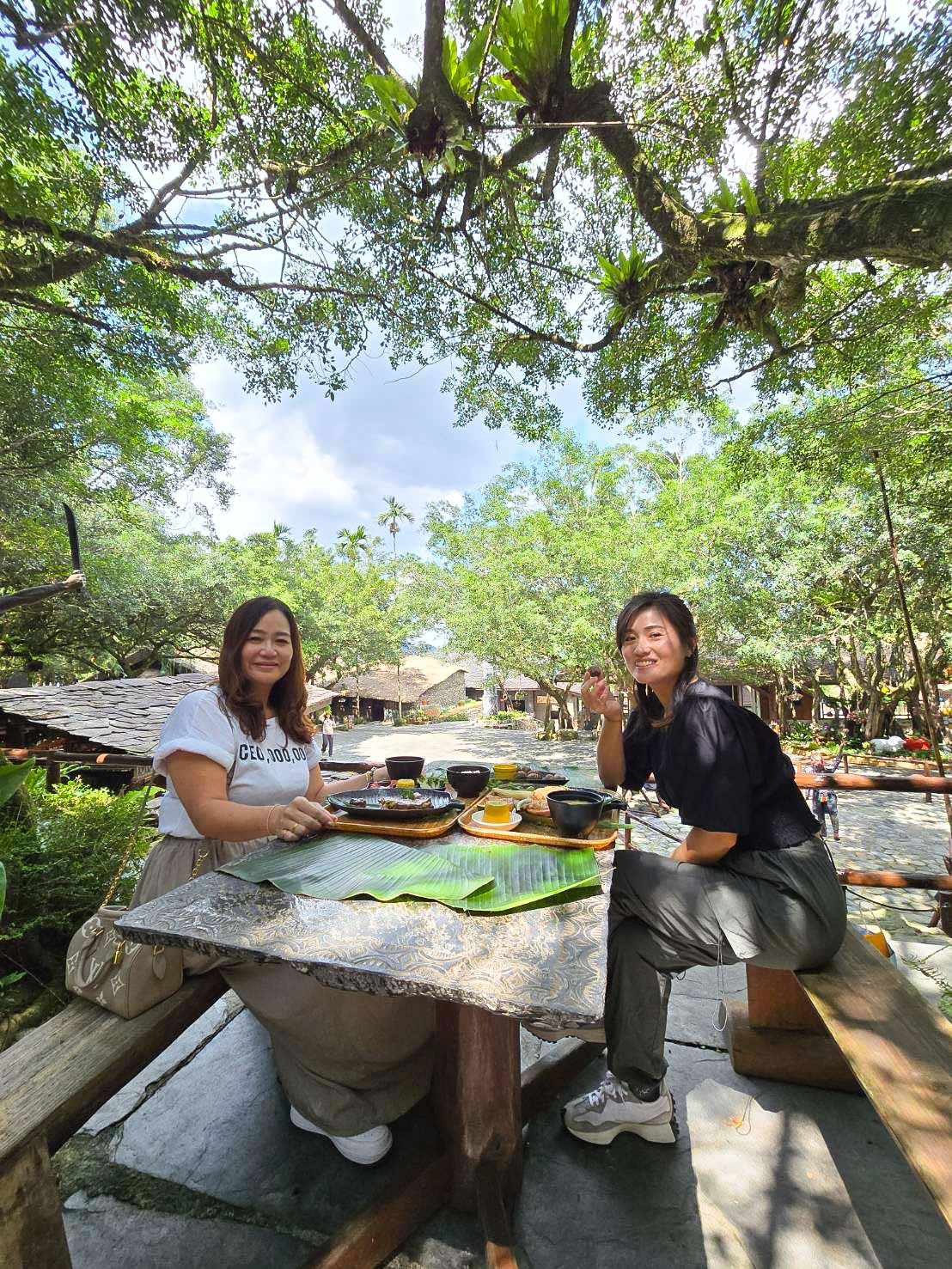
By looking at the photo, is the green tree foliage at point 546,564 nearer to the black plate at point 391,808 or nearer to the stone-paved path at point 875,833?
the stone-paved path at point 875,833

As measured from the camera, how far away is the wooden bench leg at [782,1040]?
2.09 m

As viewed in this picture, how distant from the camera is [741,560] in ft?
42.2

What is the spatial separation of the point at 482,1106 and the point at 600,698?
1.43 meters

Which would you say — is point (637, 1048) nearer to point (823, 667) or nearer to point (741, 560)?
point (741, 560)

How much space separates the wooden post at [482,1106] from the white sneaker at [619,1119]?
1.04 feet

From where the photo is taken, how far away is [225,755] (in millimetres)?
1770

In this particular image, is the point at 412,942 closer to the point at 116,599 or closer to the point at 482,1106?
the point at 482,1106

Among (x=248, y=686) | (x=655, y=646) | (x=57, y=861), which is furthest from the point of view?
(x=57, y=861)

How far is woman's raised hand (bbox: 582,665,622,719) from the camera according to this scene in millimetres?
2236

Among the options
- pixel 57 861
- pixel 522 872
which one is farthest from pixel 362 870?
pixel 57 861

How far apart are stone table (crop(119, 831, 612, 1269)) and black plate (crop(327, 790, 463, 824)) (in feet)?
0.46

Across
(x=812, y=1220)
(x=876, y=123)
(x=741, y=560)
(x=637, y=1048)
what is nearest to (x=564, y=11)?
(x=876, y=123)

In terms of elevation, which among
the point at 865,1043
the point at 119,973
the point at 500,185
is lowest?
the point at 865,1043

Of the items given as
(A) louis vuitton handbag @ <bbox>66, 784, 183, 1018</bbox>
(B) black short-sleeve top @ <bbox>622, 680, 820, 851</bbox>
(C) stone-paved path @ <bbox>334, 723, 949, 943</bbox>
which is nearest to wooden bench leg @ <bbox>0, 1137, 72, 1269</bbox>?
(A) louis vuitton handbag @ <bbox>66, 784, 183, 1018</bbox>
